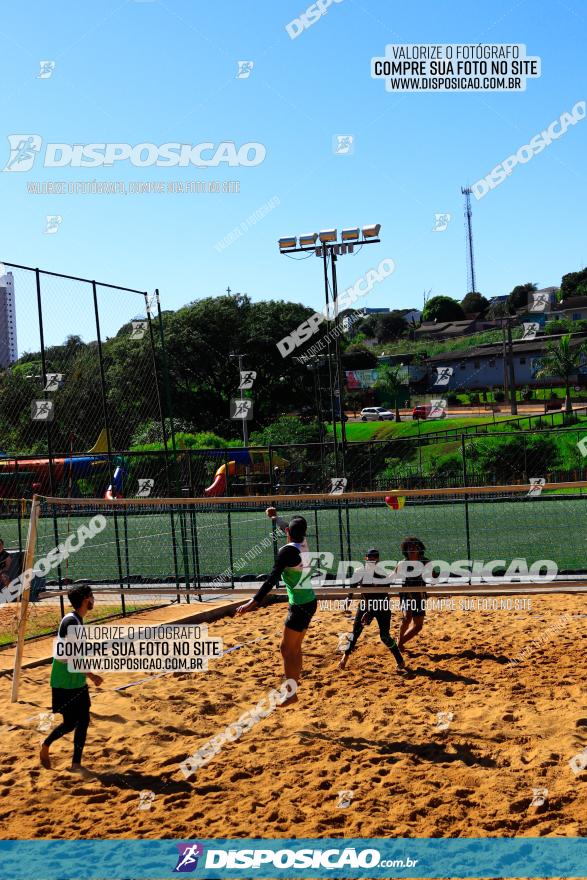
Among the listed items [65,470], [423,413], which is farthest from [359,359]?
[65,470]

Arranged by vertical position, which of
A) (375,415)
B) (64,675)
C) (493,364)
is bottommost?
(64,675)

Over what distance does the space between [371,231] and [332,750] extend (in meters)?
14.9

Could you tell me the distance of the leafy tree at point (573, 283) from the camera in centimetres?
10294

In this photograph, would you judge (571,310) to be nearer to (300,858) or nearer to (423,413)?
(423,413)

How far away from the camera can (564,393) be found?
205 feet

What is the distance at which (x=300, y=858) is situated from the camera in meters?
5.93

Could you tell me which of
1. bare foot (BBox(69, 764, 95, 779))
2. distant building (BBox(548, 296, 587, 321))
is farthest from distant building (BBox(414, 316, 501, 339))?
bare foot (BBox(69, 764, 95, 779))

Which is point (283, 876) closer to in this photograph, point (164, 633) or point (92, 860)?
point (92, 860)

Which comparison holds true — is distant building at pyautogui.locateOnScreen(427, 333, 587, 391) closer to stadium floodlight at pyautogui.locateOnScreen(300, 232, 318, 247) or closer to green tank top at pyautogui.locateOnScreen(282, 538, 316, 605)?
stadium floodlight at pyautogui.locateOnScreen(300, 232, 318, 247)

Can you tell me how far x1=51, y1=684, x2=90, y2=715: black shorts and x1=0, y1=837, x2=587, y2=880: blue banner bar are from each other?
1648 mm

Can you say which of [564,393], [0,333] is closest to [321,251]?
[0,333]

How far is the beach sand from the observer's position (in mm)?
6512

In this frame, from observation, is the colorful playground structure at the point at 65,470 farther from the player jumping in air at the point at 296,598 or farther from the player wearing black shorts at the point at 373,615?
the player jumping in air at the point at 296,598

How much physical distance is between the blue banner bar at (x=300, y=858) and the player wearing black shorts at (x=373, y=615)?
4527 millimetres
